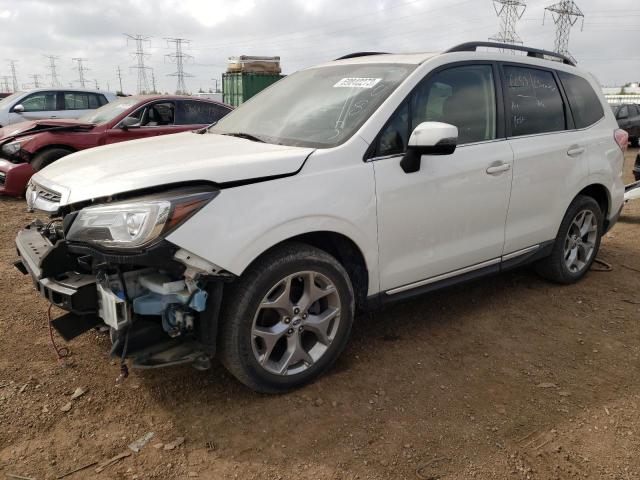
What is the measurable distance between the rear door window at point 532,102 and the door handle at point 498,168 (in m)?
0.29

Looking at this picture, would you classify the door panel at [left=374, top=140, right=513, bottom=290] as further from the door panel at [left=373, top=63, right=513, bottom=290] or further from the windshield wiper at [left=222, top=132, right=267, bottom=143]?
the windshield wiper at [left=222, top=132, right=267, bottom=143]

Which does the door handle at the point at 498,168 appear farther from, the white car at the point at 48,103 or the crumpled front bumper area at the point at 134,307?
the white car at the point at 48,103

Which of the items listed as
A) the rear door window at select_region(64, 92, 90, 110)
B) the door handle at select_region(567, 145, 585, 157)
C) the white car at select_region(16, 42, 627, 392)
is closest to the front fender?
the white car at select_region(16, 42, 627, 392)

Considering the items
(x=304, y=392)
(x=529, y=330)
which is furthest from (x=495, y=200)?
(x=304, y=392)

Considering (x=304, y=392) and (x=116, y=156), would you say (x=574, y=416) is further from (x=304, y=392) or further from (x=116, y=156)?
Result: (x=116, y=156)

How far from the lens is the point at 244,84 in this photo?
53.4 feet

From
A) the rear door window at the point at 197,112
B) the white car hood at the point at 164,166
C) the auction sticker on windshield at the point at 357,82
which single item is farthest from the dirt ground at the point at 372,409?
the rear door window at the point at 197,112

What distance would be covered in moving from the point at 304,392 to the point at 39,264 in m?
1.49

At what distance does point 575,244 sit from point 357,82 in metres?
2.54

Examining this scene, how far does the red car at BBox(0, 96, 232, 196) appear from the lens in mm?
7156

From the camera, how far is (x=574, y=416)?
108 inches

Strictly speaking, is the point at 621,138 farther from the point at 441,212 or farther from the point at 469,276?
the point at 441,212

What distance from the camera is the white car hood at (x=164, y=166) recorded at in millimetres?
2449

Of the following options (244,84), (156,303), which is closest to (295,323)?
(156,303)
